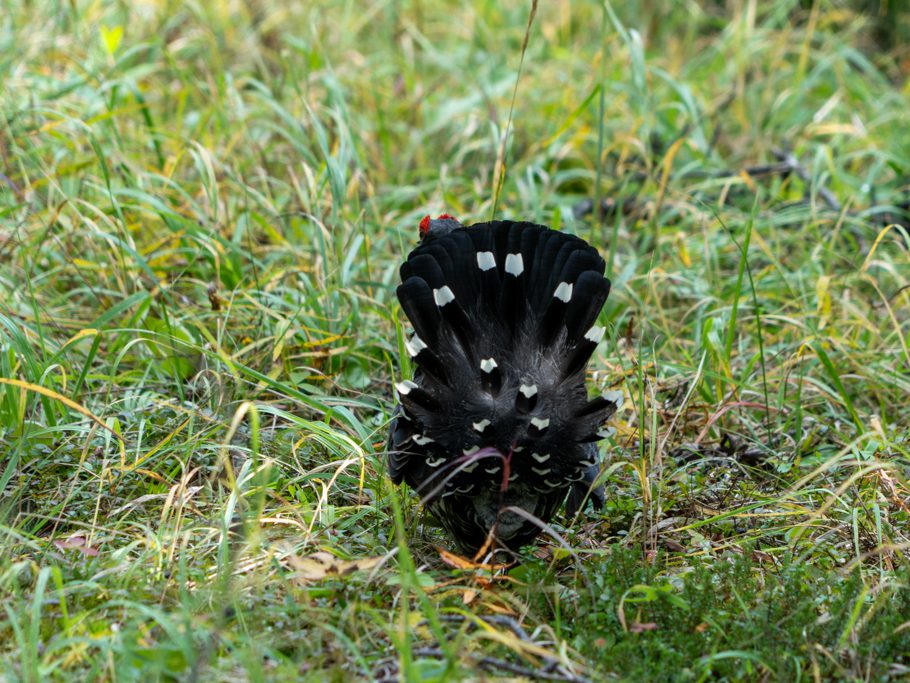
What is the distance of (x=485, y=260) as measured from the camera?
3.26 m

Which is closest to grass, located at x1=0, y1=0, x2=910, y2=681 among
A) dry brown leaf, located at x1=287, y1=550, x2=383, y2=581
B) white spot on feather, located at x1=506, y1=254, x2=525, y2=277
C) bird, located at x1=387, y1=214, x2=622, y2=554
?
dry brown leaf, located at x1=287, y1=550, x2=383, y2=581

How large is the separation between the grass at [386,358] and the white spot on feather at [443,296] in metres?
0.68

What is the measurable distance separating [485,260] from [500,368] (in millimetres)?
340

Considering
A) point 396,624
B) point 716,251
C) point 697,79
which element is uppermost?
point 697,79

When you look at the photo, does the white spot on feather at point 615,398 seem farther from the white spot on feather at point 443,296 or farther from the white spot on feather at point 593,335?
the white spot on feather at point 443,296

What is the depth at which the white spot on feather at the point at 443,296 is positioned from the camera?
322 centimetres

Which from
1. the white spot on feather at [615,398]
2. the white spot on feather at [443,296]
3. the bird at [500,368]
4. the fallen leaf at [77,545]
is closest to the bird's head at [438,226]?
the bird at [500,368]

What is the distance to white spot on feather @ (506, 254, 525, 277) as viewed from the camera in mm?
3244

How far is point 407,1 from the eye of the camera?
8562mm

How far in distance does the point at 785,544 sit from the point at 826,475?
0.53 meters

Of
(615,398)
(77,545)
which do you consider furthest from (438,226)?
(77,545)

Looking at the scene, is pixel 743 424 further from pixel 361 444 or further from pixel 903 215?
pixel 903 215

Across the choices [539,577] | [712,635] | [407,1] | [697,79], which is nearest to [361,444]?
[539,577]

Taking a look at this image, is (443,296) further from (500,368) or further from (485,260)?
(500,368)
